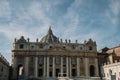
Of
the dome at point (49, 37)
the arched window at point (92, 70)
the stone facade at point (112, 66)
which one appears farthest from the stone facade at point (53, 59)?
the dome at point (49, 37)

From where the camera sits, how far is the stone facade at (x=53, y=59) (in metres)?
53.6

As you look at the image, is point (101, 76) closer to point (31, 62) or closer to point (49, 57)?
point (49, 57)

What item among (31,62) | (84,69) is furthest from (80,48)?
(31,62)

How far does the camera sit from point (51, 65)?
54656 millimetres

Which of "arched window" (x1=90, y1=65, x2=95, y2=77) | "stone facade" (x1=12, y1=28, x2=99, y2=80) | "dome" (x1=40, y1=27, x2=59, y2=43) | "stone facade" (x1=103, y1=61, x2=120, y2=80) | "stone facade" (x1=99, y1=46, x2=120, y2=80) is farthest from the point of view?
"dome" (x1=40, y1=27, x2=59, y2=43)

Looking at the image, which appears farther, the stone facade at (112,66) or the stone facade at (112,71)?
the stone facade at (112,66)

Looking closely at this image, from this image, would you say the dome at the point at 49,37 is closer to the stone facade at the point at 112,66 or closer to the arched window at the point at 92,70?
the arched window at the point at 92,70

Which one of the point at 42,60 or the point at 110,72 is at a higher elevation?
the point at 42,60

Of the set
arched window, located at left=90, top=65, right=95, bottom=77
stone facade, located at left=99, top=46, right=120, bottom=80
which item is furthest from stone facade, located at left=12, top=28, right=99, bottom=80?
stone facade, located at left=99, top=46, right=120, bottom=80

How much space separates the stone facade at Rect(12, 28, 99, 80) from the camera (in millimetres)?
53562

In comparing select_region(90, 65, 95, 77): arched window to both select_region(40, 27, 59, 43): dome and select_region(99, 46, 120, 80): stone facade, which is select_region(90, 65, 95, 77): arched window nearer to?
select_region(99, 46, 120, 80): stone facade

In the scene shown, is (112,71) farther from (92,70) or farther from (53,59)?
(53,59)

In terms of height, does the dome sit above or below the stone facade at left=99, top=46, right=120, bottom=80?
above

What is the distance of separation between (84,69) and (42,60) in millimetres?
11903
